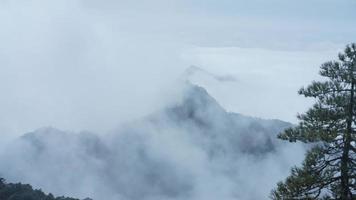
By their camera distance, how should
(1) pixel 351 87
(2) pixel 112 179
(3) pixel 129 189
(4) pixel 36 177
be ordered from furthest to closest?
(2) pixel 112 179, (3) pixel 129 189, (4) pixel 36 177, (1) pixel 351 87

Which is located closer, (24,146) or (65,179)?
(65,179)

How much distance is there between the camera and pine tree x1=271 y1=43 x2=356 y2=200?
1795 centimetres

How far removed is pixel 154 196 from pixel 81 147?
45.1 m

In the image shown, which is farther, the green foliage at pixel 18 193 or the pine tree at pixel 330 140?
the green foliage at pixel 18 193

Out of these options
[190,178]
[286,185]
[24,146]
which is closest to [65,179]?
[24,146]

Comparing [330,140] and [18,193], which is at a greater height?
[18,193]

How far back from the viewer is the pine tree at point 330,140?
18.0 metres

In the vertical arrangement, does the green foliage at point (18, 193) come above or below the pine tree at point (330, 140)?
above

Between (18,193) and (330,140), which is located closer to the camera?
(330,140)

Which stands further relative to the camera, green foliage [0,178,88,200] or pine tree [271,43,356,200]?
green foliage [0,178,88,200]

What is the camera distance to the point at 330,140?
58.7 feet

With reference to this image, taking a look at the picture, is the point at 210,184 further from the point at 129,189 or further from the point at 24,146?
the point at 24,146

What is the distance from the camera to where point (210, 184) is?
645 feet

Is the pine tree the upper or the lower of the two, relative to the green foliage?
lower
